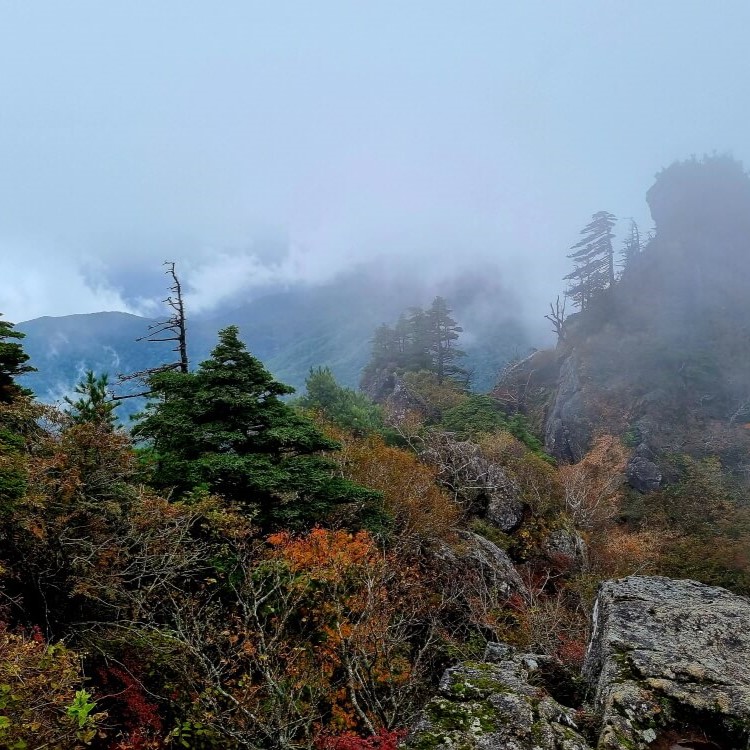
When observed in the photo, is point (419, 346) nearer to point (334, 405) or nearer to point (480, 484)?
point (334, 405)

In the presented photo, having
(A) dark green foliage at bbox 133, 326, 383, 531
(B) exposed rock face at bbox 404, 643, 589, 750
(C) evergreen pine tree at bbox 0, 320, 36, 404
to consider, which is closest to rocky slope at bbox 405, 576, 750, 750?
(B) exposed rock face at bbox 404, 643, 589, 750

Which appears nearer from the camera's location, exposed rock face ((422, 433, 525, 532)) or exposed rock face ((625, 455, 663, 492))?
exposed rock face ((422, 433, 525, 532))

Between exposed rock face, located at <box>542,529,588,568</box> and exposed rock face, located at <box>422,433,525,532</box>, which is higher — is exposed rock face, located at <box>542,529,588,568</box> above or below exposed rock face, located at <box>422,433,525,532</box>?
below

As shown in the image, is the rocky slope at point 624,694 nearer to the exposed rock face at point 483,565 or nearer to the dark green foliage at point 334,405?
the exposed rock face at point 483,565

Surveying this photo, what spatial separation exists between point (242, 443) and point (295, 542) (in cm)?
364

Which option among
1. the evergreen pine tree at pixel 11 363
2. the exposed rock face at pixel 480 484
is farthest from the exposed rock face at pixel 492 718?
the exposed rock face at pixel 480 484

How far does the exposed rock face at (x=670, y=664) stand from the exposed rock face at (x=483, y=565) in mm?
10310

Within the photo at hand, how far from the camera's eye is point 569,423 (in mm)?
47250

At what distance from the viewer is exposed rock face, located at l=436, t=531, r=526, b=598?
18.4 meters

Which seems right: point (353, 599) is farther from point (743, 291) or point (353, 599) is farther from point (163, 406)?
point (743, 291)

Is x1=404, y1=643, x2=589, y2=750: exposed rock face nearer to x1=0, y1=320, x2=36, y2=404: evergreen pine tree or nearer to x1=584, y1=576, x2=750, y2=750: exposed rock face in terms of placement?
x1=584, y1=576, x2=750, y2=750: exposed rock face

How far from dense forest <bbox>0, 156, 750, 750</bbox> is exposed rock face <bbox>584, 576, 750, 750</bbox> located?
1330 mm

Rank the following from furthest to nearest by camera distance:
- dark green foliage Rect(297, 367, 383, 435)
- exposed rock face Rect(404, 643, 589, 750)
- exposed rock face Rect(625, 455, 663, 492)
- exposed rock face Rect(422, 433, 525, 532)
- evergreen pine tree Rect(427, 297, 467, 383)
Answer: evergreen pine tree Rect(427, 297, 467, 383)
exposed rock face Rect(625, 455, 663, 492)
dark green foliage Rect(297, 367, 383, 435)
exposed rock face Rect(422, 433, 525, 532)
exposed rock face Rect(404, 643, 589, 750)

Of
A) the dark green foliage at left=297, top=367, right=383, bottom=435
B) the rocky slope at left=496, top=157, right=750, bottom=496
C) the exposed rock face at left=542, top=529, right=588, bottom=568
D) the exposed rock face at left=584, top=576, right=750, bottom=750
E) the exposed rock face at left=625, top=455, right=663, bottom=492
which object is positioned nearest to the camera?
the exposed rock face at left=584, top=576, right=750, bottom=750
